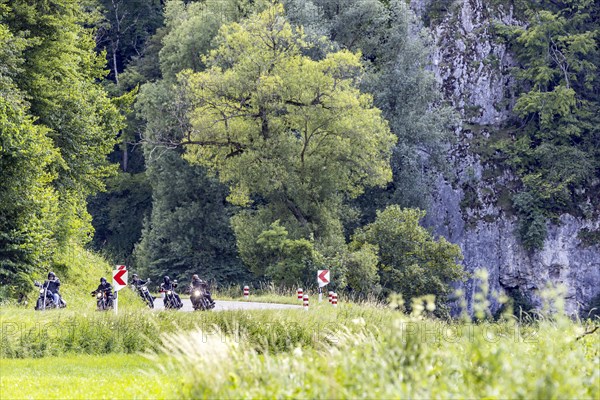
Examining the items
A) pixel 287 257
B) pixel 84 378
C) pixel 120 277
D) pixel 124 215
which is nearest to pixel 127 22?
pixel 124 215

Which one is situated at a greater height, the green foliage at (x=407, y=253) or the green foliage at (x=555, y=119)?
the green foliage at (x=555, y=119)

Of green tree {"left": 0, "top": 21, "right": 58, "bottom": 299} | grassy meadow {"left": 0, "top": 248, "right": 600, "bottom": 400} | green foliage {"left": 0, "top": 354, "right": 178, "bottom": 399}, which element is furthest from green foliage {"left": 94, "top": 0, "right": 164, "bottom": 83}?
green foliage {"left": 0, "top": 354, "right": 178, "bottom": 399}

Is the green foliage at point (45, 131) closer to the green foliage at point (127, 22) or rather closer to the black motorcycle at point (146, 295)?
the black motorcycle at point (146, 295)

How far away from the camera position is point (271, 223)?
4688cm

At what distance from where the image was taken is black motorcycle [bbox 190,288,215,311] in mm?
27622

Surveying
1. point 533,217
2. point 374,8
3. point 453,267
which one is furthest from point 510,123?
point 453,267

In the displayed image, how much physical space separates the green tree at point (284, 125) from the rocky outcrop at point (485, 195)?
32.0 ft

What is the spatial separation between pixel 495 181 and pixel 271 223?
17.2 metres

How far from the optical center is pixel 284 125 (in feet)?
153

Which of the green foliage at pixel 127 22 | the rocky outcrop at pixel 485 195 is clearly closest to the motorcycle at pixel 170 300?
the rocky outcrop at pixel 485 195

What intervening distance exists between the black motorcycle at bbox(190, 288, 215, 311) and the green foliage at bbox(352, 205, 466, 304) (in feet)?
61.4

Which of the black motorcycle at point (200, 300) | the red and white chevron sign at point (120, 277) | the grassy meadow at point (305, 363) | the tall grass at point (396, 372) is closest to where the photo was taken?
the tall grass at point (396, 372)

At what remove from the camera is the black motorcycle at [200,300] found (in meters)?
27.6

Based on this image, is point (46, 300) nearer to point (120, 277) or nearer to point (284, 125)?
point (120, 277)
